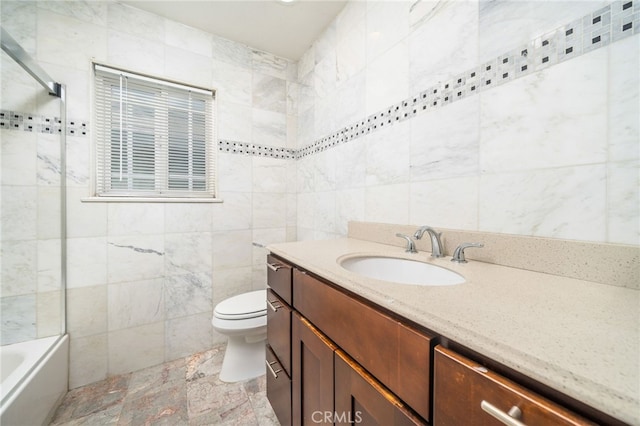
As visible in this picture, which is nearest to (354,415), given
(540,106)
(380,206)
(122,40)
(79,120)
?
(380,206)

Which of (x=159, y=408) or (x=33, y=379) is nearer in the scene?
(x=33, y=379)

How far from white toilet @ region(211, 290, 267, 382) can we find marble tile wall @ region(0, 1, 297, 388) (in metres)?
0.40

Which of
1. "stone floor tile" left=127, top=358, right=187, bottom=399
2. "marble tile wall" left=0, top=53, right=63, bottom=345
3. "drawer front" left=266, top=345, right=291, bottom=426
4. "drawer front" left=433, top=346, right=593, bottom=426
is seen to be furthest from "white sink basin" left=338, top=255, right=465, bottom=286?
"marble tile wall" left=0, top=53, right=63, bottom=345

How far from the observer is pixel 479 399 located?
0.36m

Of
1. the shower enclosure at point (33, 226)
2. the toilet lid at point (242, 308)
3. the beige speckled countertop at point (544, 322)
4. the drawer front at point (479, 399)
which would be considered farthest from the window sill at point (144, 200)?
the drawer front at point (479, 399)

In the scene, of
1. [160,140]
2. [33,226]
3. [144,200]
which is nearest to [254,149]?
[160,140]

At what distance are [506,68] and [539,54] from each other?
86 mm

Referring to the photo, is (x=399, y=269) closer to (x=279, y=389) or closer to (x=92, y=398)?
(x=279, y=389)

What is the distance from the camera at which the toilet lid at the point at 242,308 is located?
4.76 ft

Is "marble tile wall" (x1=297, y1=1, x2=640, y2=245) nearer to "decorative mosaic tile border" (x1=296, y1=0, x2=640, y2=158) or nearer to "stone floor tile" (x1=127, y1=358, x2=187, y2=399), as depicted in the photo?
"decorative mosaic tile border" (x1=296, y1=0, x2=640, y2=158)

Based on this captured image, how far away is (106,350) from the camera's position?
1.52 m

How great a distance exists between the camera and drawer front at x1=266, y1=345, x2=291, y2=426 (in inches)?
38.4

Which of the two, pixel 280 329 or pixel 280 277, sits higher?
pixel 280 277

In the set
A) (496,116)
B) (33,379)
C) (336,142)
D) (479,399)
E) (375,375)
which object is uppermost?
Answer: (336,142)
